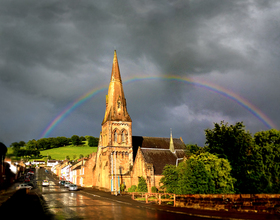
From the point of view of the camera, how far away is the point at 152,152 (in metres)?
59.3

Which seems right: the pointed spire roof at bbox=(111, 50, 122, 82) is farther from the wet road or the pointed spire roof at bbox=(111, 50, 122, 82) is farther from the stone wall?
the stone wall

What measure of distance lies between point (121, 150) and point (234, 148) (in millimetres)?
36571

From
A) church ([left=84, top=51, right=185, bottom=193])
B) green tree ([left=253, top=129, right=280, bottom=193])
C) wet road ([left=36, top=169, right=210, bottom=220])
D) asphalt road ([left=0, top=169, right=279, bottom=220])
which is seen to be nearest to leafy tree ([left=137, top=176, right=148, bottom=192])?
church ([left=84, top=51, right=185, bottom=193])

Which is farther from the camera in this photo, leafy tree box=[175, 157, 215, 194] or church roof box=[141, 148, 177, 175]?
church roof box=[141, 148, 177, 175]

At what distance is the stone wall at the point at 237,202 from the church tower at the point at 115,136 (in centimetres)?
4174

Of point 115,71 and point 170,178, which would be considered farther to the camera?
point 115,71

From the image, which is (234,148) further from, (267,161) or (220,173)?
(267,161)

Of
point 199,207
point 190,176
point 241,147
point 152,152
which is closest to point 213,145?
point 241,147

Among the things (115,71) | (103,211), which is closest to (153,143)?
(115,71)

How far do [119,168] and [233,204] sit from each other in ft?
156

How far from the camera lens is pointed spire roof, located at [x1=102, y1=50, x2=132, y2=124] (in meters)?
66.3

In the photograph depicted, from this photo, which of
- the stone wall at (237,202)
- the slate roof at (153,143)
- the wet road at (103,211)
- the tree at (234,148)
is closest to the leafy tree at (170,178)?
the tree at (234,148)

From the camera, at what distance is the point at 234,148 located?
3173 centimetres

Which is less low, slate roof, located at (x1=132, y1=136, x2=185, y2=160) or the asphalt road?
slate roof, located at (x1=132, y1=136, x2=185, y2=160)
